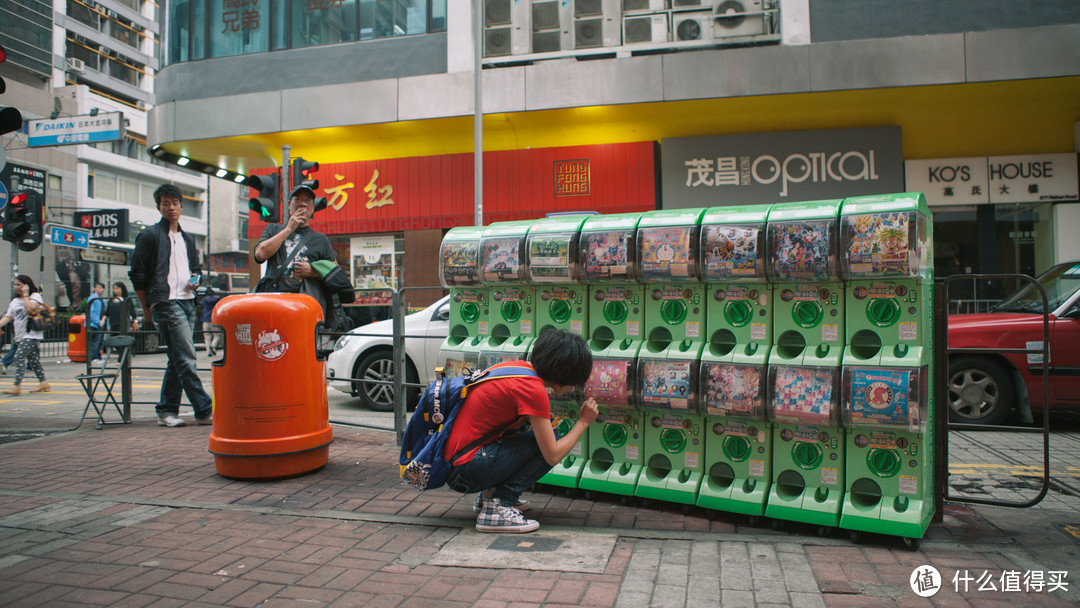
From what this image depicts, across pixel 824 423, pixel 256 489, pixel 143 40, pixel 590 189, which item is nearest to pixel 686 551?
pixel 824 423

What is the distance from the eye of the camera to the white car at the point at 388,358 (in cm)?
841

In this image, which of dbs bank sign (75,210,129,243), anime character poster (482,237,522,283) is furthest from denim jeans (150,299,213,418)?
dbs bank sign (75,210,129,243)

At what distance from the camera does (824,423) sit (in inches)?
143

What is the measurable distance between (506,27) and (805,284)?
1241cm

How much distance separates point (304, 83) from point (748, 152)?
9683 millimetres

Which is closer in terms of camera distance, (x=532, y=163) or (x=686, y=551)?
(x=686, y=551)

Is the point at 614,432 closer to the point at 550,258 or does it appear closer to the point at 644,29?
the point at 550,258

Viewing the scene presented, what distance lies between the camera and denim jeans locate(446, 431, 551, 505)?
372 centimetres

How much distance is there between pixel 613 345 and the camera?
440 cm

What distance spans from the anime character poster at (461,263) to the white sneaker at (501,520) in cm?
169

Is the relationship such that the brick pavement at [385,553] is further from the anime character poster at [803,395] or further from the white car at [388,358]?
the white car at [388,358]

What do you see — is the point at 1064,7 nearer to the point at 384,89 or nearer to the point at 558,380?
the point at 384,89

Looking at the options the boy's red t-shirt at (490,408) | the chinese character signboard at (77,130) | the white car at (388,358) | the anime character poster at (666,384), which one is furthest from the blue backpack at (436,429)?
the chinese character signboard at (77,130)

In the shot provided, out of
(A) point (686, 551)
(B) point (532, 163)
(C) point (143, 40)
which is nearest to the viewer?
(A) point (686, 551)
